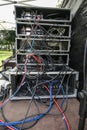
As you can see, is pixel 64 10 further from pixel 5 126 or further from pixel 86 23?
pixel 5 126

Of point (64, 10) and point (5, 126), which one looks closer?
point (5, 126)

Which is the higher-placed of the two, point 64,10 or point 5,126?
point 64,10

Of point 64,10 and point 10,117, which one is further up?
point 64,10

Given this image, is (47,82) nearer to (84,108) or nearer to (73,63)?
(73,63)

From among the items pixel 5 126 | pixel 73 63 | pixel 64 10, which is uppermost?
pixel 64 10

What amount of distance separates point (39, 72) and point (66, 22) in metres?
0.69

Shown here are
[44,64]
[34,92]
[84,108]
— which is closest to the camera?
[84,108]

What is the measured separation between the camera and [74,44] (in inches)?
60.8

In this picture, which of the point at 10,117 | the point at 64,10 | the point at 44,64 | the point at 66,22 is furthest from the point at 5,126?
the point at 64,10

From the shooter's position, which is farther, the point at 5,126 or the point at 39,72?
the point at 39,72

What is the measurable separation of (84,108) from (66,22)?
3.51 feet

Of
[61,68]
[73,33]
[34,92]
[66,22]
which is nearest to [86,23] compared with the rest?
[66,22]

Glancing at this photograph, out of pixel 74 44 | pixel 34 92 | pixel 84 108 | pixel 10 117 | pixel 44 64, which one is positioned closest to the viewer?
pixel 84 108

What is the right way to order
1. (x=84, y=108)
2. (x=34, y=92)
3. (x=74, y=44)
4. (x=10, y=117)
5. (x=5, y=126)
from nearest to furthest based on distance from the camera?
(x=84, y=108), (x=5, y=126), (x=10, y=117), (x=34, y=92), (x=74, y=44)
